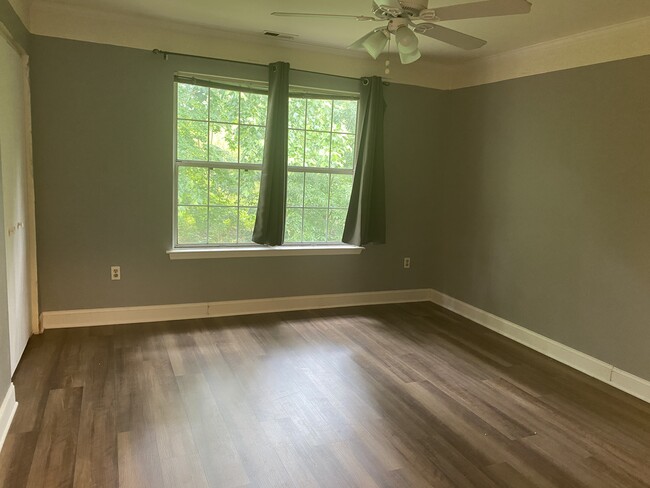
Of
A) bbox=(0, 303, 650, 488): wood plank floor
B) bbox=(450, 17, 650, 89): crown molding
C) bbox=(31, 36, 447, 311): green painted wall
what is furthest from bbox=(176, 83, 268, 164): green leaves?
bbox=(450, 17, 650, 89): crown molding

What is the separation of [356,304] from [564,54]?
9.13 feet

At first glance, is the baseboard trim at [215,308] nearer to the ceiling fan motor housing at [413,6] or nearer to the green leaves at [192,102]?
the green leaves at [192,102]

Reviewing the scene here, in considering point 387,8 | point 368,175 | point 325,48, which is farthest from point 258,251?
point 387,8

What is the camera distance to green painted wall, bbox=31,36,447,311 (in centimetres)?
348

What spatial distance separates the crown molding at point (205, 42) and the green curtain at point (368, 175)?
26 centimetres

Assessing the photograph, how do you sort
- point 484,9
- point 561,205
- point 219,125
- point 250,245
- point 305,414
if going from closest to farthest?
point 484,9 → point 305,414 → point 561,205 → point 219,125 → point 250,245

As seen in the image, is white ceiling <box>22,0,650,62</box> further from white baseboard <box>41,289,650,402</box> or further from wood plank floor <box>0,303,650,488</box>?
wood plank floor <box>0,303,650,488</box>

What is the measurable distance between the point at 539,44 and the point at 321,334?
9.41 ft

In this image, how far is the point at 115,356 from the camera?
3.20 metres

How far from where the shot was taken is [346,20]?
3.30m

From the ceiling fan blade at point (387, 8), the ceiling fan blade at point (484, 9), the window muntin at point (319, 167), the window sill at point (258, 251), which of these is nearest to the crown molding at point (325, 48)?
the window muntin at point (319, 167)

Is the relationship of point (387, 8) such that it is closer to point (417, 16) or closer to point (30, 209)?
point (417, 16)

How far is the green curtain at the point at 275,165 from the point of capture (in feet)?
13.0

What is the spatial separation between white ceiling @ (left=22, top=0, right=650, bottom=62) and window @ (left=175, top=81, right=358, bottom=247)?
21.9 inches
